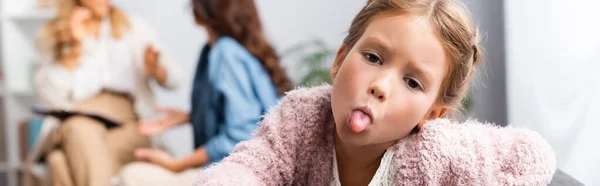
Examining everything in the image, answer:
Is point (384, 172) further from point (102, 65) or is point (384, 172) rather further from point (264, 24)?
point (264, 24)

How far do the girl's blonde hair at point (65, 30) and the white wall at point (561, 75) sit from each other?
141 cm

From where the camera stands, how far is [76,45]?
271 cm

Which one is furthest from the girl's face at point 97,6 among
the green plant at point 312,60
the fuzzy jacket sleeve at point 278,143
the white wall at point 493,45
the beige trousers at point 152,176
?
the fuzzy jacket sleeve at point 278,143

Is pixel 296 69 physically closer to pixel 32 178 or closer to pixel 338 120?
pixel 32 178

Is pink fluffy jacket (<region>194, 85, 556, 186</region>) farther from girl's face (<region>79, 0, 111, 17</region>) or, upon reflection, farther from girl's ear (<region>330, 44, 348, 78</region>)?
girl's face (<region>79, 0, 111, 17</region>)

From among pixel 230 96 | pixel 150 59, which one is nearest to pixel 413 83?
pixel 230 96

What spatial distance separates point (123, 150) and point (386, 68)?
180cm

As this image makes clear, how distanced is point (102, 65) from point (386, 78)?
197cm

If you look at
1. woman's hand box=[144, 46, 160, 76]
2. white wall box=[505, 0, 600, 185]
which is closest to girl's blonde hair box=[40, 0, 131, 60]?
woman's hand box=[144, 46, 160, 76]

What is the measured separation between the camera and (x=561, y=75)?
162 centimetres

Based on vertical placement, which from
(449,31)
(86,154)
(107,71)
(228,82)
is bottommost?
(86,154)

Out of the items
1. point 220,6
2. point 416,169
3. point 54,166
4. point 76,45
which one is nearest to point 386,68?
point 416,169

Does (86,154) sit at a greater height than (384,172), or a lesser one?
lesser

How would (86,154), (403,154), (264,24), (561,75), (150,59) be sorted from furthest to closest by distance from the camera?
(264,24)
(150,59)
(86,154)
(561,75)
(403,154)
